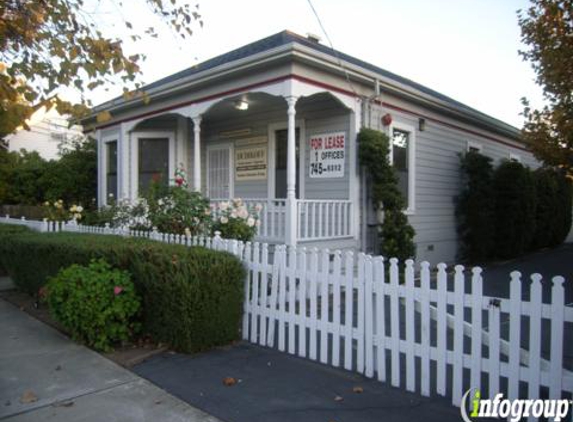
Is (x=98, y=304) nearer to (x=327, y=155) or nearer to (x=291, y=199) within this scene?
(x=291, y=199)

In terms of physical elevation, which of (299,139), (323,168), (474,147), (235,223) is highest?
(474,147)

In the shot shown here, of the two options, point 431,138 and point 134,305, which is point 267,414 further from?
point 431,138

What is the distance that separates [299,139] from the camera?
10.2 metres

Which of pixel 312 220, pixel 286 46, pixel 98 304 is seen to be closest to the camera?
pixel 98 304

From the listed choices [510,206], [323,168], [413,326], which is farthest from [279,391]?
[510,206]

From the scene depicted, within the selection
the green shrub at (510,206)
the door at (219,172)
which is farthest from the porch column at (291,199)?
the green shrub at (510,206)

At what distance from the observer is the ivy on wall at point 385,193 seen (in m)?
8.93

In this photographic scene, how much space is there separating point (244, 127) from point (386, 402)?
856 centimetres

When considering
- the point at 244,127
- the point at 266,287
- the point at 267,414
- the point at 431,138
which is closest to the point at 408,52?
the point at 431,138

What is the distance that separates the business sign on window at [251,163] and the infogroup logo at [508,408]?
26.2ft

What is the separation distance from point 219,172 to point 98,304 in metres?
7.45

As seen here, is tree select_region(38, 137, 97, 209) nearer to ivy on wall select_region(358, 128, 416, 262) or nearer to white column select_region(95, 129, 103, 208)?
white column select_region(95, 129, 103, 208)

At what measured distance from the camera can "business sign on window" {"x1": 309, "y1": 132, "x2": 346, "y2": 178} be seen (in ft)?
30.8

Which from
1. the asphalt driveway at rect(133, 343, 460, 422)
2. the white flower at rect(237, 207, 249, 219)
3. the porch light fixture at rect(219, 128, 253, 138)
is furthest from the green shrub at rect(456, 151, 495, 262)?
the asphalt driveway at rect(133, 343, 460, 422)
